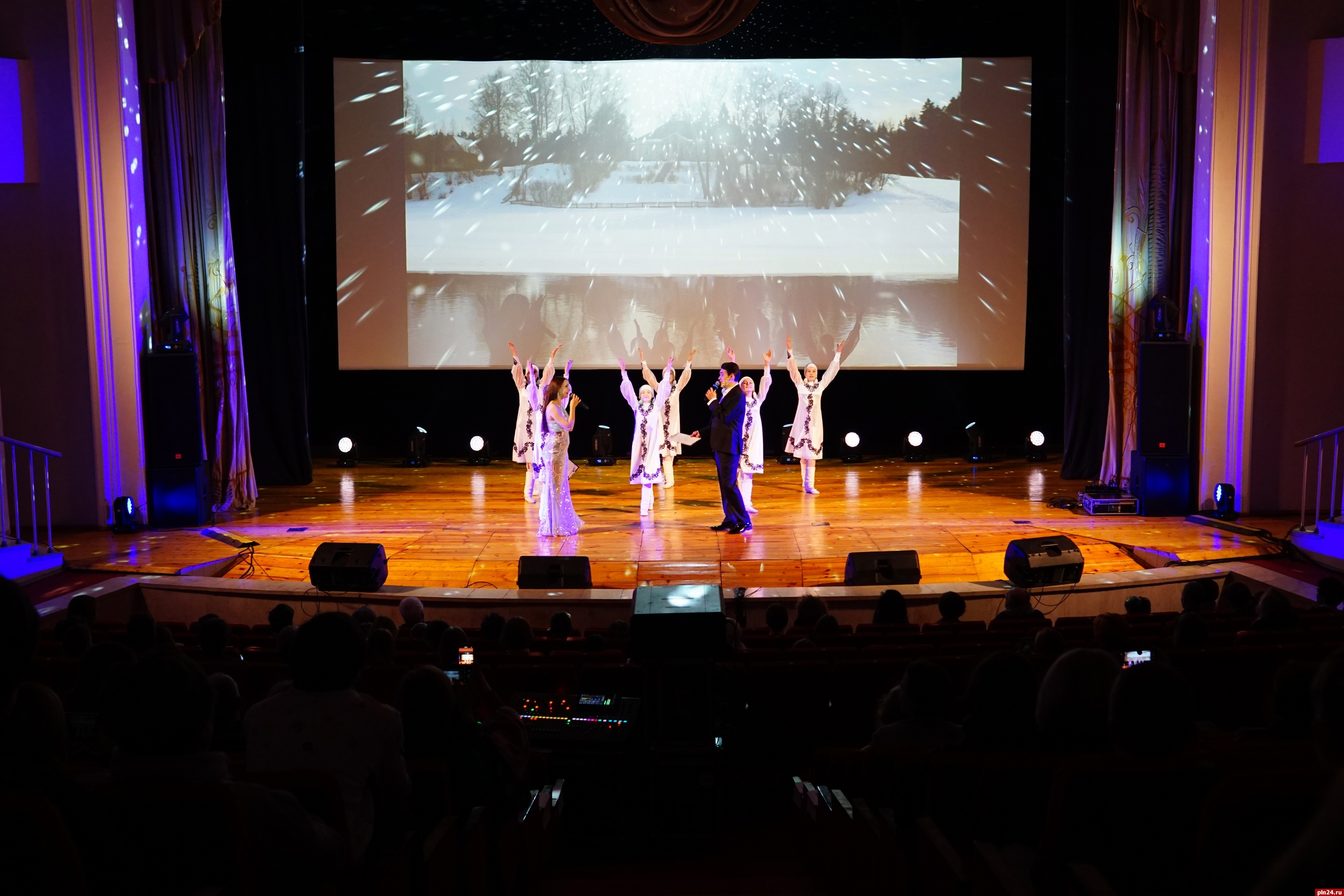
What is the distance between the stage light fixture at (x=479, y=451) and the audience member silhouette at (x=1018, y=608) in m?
9.65

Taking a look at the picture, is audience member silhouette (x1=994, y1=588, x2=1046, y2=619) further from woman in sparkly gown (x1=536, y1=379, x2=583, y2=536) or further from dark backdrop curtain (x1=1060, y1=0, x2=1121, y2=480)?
dark backdrop curtain (x1=1060, y1=0, x2=1121, y2=480)

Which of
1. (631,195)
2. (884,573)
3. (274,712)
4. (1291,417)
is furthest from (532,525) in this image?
(274,712)

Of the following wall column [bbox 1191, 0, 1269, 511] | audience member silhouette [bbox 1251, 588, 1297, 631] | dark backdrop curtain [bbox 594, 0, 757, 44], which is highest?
dark backdrop curtain [bbox 594, 0, 757, 44]

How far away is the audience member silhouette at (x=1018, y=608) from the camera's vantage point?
5.61 metres

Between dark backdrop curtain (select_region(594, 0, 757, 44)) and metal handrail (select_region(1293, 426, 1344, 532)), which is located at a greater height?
dark backdrop curtain (select_region(594, 0, 757, 44))

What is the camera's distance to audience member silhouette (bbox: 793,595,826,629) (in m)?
5.89

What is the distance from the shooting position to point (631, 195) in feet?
43.5

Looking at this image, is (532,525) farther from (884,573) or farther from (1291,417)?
(1291,417)

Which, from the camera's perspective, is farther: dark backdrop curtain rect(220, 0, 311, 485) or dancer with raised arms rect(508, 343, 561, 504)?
dark backdrop curtain rect(220, 0, 311, 485)

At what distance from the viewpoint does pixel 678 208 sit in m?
13.3

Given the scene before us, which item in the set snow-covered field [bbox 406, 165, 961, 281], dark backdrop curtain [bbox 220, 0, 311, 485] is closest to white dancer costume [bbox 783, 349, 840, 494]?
snow-covered field [bbox 406, 165, 961, 281]

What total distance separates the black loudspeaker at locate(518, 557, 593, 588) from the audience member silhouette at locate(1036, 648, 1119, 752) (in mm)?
5065

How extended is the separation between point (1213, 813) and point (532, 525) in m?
8.74

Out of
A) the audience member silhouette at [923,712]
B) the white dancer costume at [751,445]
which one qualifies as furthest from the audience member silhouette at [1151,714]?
the white dancer costume at [751,445]
